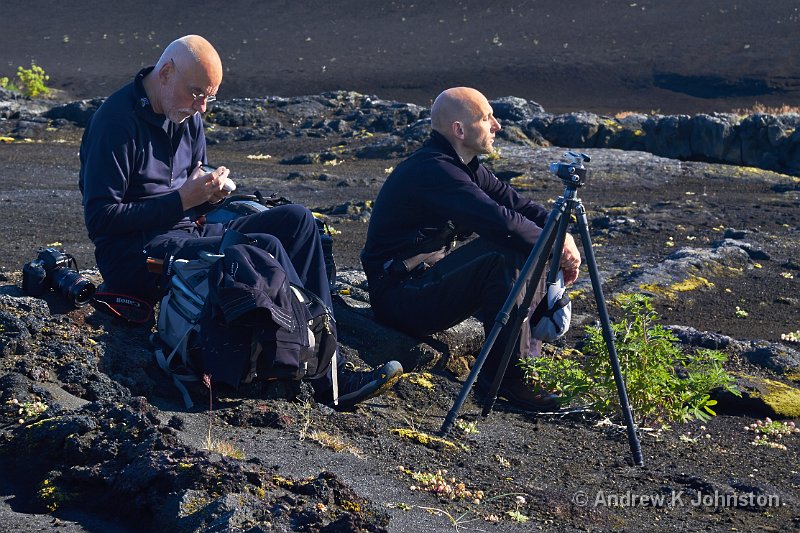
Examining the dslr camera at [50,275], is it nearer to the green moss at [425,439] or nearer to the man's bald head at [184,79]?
the man's bald head at [184,79]

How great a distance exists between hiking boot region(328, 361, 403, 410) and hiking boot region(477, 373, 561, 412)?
28.2 inches

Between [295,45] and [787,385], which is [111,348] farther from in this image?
[295,45]

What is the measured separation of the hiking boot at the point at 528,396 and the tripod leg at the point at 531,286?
0.24m

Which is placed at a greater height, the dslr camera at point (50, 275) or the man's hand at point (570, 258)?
the man's hand at point (570, 258)

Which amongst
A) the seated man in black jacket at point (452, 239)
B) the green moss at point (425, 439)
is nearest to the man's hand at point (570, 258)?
the seated man in black jacket at point (452, 239)

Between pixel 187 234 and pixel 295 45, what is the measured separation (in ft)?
118

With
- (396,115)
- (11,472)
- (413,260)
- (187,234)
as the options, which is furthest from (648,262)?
(396,115)

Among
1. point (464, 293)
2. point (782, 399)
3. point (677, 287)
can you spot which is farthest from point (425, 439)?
point (677, 287)

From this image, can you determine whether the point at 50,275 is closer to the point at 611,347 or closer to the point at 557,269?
the point at 557,269

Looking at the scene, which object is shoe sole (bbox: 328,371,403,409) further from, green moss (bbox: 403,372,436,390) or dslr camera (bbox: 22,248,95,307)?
dslr camera (bbox: 22,248,95,307)

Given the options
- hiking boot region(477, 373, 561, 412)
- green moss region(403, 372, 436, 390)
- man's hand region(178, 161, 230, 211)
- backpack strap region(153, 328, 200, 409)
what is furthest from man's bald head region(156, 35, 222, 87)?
hiking boot region(477, 373, 561, 412)

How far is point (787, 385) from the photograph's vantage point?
6.58 metres

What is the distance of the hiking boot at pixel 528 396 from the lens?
5.63m

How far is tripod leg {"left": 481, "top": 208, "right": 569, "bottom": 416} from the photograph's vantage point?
508 centimetres
